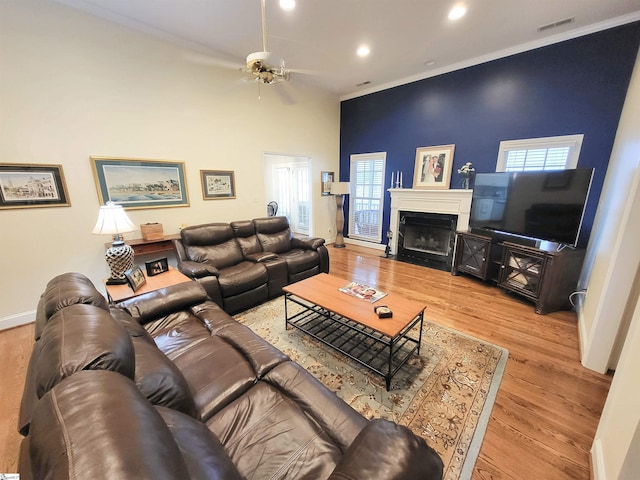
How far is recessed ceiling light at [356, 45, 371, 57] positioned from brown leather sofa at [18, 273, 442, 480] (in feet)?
12.8

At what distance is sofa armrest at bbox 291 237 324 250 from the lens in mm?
3774

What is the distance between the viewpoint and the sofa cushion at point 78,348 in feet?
2.45

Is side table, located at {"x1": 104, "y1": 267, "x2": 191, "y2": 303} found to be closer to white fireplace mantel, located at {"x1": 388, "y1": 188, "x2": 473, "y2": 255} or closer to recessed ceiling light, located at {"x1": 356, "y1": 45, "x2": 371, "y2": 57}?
recessed ceiling light, located at {"x1": 356, "y1": 45, "x2": 371, "y2": 57}

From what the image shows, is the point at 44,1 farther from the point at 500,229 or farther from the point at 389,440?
the point at 500,229

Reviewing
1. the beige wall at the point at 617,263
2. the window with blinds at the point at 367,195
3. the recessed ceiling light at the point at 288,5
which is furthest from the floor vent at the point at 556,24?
the recessed ceiling light at the point at 288,5

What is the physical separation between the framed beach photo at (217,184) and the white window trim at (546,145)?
167 inches

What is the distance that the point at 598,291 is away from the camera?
7.03 feet

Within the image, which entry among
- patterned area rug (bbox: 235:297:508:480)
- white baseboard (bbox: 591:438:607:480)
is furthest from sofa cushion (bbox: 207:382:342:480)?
white baseboard (bbox: 591:438:607:480)

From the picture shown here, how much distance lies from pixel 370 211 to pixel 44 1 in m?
5.27

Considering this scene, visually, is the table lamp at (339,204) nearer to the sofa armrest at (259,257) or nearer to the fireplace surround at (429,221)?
the fireplace surround at (429,221)

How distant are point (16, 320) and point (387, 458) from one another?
3912 mm

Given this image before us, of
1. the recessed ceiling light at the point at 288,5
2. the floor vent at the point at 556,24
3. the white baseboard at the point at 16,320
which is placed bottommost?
the white baseboard at the point at 16,320

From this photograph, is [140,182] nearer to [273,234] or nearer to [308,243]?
[273,234]

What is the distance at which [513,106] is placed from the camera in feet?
11.9
